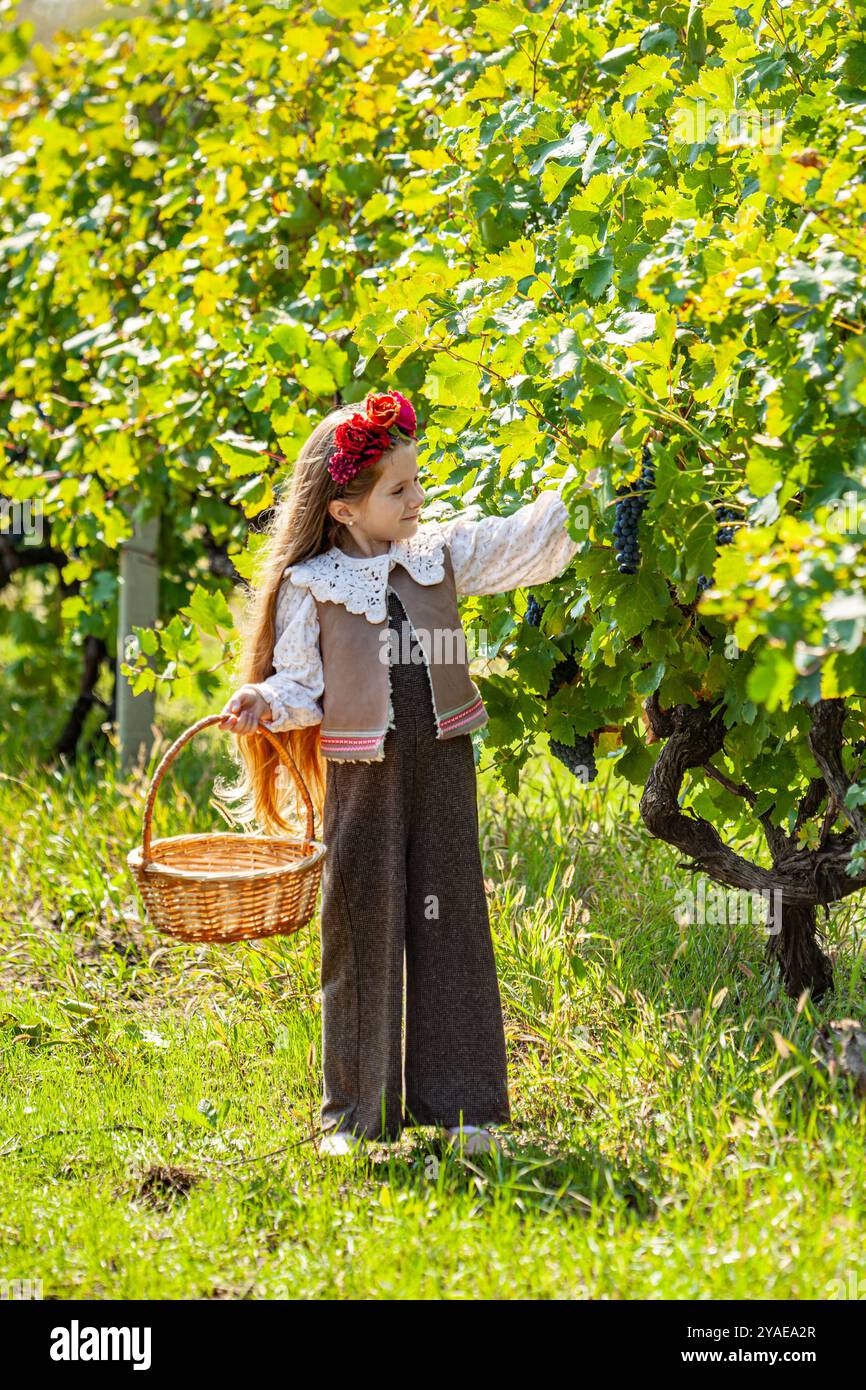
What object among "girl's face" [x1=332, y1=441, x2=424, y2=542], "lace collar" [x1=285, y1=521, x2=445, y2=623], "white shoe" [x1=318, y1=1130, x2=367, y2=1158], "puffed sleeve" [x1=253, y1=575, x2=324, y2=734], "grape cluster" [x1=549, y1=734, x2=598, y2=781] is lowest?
"white shoe" [x1=318, y1=1130, x2=367, y2=1158]

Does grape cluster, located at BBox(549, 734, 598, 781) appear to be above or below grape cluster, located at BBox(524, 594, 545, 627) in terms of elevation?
below

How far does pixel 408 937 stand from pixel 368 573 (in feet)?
2.30

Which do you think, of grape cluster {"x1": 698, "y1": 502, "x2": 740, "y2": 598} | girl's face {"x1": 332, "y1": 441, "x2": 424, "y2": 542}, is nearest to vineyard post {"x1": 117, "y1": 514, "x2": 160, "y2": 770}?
girl's face {"x1": 332, "y1": 441, "x2": 424, "y2": 542}

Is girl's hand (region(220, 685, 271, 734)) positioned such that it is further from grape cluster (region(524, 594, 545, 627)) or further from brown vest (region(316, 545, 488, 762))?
grape cluster (region(524, 594, 545, 627))

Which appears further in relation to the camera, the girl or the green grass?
the girl

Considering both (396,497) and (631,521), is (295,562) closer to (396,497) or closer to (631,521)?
(396,497)

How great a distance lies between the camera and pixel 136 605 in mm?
5090

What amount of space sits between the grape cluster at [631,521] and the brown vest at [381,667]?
1.33ft

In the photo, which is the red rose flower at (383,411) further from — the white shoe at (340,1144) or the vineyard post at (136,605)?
the vineyard post at (136,605)

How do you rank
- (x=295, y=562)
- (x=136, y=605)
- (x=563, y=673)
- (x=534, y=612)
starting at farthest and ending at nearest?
(x=136, y=605) → (x=563, y=673) → (x=534, y=612) → (x=295, y=562)

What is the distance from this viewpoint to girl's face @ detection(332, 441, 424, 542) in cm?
272

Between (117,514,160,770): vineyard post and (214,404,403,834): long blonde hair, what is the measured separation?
7.26 feet

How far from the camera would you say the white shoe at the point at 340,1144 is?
8.89 ft

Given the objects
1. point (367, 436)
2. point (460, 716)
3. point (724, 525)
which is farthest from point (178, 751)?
point (724, 525)
